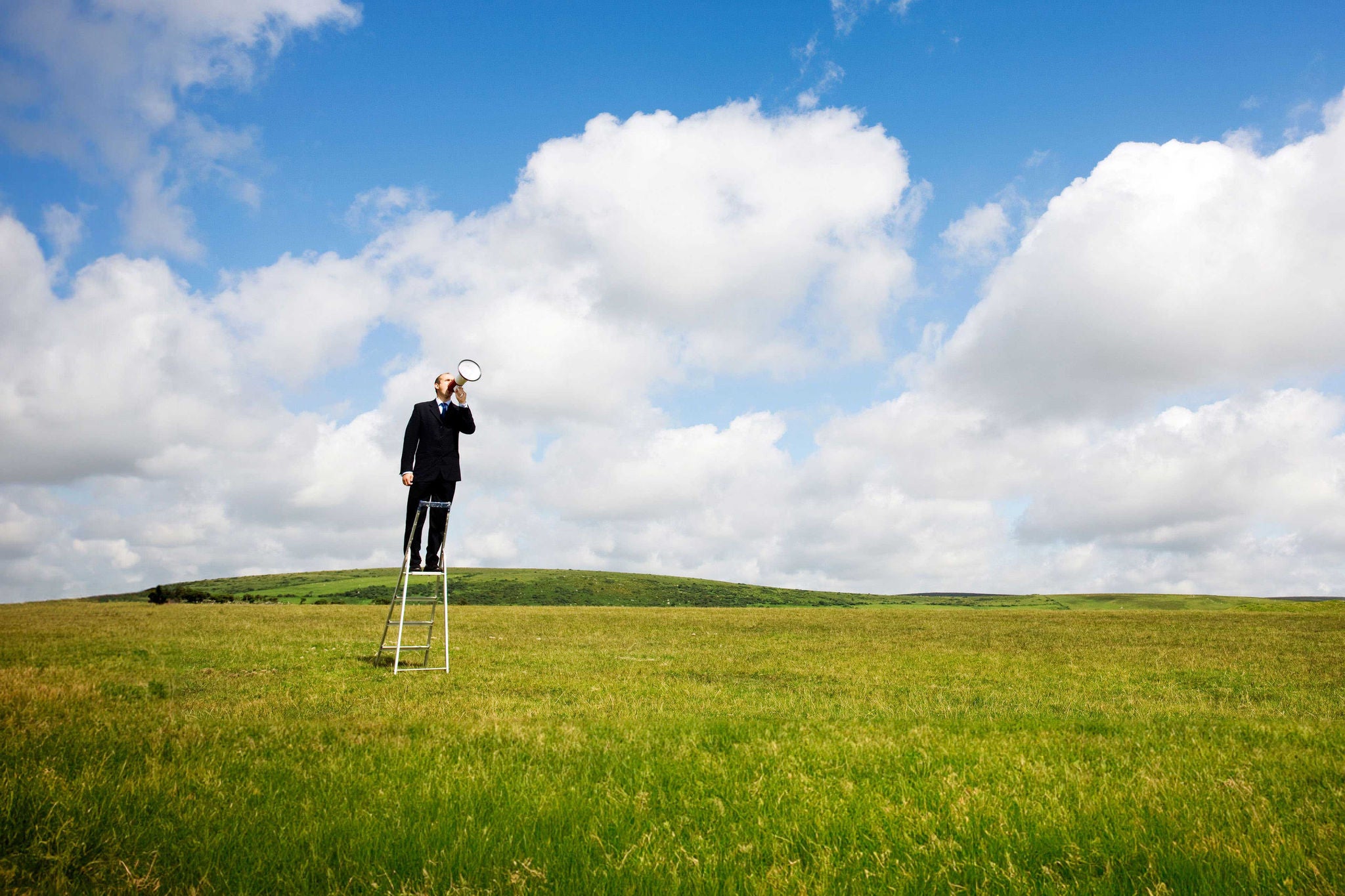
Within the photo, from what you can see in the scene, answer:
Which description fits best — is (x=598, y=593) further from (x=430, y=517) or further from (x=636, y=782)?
(x=636, y=782)

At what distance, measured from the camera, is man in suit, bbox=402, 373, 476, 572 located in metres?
15.0

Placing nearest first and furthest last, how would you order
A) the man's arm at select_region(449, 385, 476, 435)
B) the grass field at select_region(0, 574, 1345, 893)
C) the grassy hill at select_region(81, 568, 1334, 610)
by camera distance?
the grass field at select_region(0, 574, 1345, 893) → the man's arm at select_region(449, 385, 476, 435) → the grassy hill at select_region(81, 568, 1334, 610)

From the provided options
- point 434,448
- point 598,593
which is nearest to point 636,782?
point 434,448

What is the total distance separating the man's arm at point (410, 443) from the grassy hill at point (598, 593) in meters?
101

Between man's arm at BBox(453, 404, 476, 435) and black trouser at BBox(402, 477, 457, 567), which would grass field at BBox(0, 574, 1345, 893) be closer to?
black trouser at BBox(402, 477, 457, 567)

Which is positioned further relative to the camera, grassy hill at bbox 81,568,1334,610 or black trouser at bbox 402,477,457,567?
grassy hill at bbox 81,568,1334,610

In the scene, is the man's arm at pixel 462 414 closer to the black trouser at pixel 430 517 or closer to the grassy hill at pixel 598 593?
the black trouser at pixel 430 517

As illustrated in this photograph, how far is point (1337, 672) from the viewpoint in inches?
778

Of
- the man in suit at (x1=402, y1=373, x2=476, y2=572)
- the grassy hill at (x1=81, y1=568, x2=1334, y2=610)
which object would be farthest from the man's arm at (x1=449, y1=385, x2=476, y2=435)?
the grassy hill at (x1=81, y1=568, x2=1334, y2=610)

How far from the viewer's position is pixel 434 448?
1506 centimetres

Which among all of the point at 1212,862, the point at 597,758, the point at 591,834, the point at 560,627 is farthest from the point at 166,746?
the point at 560,627

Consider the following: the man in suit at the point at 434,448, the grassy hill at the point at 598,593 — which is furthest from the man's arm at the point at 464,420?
the grassy hill at the point at 598,593

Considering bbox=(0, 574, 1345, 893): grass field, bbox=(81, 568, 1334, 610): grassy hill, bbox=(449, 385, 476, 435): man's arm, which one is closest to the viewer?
bbox=(0, 574, 1345, 893): grass field

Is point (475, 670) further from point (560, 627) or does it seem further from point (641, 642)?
point (560, 627)
